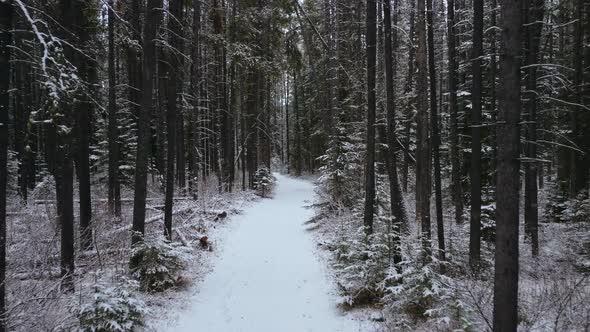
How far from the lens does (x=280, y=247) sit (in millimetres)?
11953

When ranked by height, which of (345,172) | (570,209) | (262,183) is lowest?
(570,209)

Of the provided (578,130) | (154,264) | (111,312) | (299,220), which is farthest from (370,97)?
(578,130)

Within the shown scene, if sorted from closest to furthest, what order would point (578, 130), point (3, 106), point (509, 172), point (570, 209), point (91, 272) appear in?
1. point (3, 106)
2. point (509, 172)
3. point (91, 272)
4. point (570, 209)
5. point (578, 130)

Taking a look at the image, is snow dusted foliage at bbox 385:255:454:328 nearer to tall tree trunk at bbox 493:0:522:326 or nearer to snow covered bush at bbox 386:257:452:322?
snow covered bush at bbox 386:257:452:322

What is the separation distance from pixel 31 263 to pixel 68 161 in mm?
2169

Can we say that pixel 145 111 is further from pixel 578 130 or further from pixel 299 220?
pixel 578 130

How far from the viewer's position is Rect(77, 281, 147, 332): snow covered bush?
203 inches

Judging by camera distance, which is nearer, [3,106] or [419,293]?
[3,106]

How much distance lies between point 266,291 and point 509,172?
220 inches

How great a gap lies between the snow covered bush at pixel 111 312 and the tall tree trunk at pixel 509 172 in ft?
16.6

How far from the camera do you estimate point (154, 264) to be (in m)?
7.80

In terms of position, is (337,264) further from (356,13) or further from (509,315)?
(356,13)

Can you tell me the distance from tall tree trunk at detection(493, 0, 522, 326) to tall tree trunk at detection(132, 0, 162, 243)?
22.4 ft

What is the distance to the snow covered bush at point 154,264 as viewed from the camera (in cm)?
771
